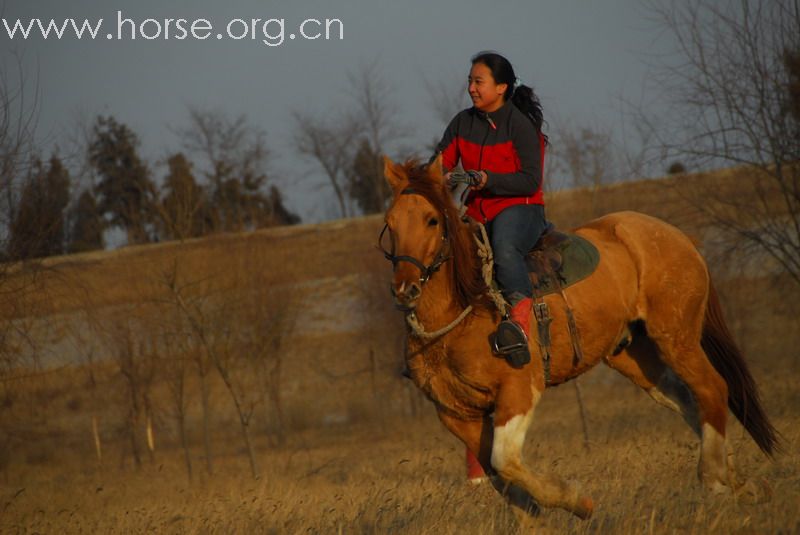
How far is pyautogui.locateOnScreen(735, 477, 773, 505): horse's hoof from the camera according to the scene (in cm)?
654

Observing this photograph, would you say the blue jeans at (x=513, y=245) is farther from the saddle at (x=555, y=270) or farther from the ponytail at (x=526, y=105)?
the ponytail at (x=526, y=105)

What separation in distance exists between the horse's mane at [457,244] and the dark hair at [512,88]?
39.3 inches

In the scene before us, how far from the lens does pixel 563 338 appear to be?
22.3ft

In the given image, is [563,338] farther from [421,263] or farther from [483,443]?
[421,263]

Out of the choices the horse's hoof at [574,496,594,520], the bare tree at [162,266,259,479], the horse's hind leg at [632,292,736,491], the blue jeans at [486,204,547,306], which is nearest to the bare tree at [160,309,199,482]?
the bare tree at [162,266,259,479]

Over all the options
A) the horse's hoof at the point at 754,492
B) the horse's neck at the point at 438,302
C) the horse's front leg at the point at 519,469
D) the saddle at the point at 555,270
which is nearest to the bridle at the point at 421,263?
the horse's neck at the point at 438,302

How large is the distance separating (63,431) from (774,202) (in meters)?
23.4

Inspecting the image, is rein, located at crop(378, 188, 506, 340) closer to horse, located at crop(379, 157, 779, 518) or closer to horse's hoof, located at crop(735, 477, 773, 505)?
horse, located at crop(379, 157, 779, 518)

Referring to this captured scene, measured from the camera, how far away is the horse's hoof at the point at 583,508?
596cm

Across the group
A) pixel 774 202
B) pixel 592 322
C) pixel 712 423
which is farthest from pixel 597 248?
pixel 774 202

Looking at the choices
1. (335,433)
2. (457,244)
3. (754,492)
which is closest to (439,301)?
(457,244)

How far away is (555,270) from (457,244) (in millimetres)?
1023

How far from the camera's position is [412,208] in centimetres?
590

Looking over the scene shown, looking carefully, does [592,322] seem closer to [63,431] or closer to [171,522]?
[171,522]
